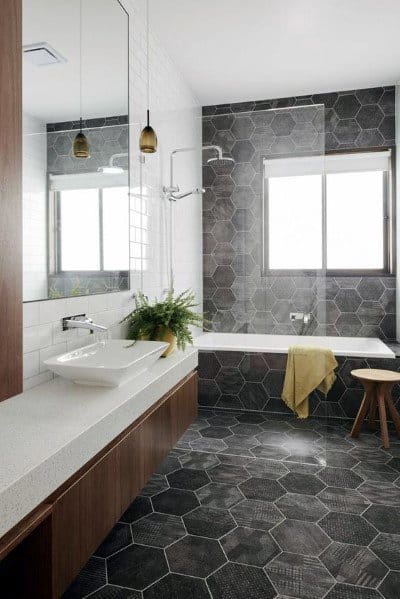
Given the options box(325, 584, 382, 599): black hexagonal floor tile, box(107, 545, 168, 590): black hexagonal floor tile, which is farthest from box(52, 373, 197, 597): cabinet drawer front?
box(325, 584, 382, 599): black hexagonal floor tile

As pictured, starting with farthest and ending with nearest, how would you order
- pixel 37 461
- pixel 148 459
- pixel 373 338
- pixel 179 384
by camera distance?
pixel 373 338 < pixel 179 384 < pixel 148 459 < pixel 37 461

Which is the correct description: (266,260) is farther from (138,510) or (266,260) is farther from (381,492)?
(138,510)

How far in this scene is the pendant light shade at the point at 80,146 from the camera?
7.77ft

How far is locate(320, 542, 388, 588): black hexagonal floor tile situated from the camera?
190cm

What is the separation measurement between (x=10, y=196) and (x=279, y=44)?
9.45 feet

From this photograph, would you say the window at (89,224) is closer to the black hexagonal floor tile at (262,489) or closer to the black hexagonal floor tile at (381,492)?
the black hexagonal floor tile at (262,489)

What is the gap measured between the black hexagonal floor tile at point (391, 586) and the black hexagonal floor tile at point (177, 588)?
2.37ft

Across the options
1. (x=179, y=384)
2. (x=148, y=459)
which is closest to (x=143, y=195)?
(x=179, y=384)

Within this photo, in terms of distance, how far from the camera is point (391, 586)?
1.86 metres

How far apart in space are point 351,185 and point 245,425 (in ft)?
9.06

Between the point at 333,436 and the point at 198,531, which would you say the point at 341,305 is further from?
the point at 198,531

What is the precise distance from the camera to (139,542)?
2.16 metres

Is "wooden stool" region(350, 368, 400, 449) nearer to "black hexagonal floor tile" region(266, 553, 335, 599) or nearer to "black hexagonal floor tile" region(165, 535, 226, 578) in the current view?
"black hexagonal floor tile" region(266, 553, 335, 599)

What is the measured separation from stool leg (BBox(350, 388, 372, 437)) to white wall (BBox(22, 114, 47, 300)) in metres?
2.50
